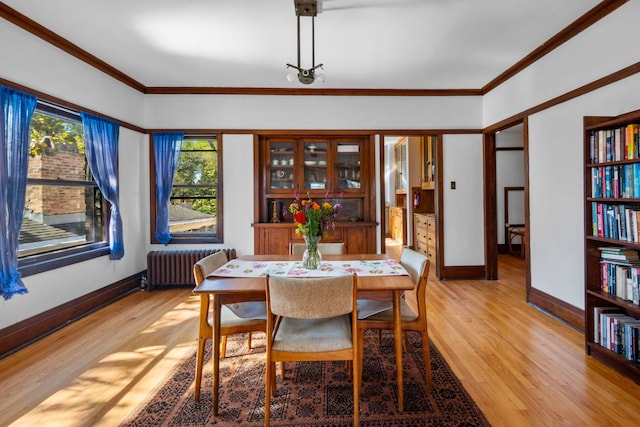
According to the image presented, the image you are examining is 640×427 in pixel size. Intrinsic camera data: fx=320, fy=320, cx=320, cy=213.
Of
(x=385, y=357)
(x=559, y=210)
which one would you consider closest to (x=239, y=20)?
(x=385, y=357)

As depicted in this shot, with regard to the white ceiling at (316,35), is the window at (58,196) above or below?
below

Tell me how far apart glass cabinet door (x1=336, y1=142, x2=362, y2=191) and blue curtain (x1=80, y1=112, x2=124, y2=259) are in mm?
2877

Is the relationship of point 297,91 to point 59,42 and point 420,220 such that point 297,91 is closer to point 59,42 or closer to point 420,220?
point 59,42

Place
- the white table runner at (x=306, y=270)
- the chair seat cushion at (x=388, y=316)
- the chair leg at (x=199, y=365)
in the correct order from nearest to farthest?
the chair leg at (x=199, y=365), the chair seat cushion at (x=388, y=316), the white table runner at (x=306, y=270)

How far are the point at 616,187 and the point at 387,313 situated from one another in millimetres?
1819

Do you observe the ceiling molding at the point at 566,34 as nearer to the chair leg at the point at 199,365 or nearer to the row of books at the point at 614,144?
the row of books at the point at 614,144

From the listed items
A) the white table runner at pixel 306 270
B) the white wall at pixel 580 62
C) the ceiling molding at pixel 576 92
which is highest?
the white wall at pixel 580 62

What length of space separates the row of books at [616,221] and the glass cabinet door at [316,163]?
313 cm

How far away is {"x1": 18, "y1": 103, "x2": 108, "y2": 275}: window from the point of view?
2.95 meters

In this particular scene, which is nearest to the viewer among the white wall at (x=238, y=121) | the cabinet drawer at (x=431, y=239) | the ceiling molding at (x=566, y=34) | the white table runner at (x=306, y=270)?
the white table runner at (x=306, y=270)

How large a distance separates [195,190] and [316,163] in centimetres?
181

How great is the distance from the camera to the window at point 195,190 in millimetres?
4605

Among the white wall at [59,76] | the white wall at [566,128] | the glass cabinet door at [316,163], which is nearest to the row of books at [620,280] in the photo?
the white wall at [566,128]

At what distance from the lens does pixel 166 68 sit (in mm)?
3830
